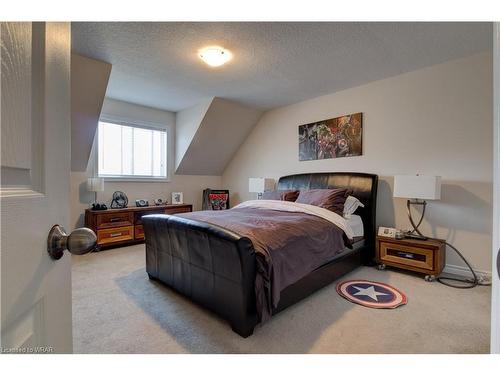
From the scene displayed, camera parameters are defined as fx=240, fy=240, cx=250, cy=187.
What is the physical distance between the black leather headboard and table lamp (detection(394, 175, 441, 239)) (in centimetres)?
42

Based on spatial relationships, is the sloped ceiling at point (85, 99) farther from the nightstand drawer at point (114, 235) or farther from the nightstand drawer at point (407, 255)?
the nightstand drawer at point (407, 255)

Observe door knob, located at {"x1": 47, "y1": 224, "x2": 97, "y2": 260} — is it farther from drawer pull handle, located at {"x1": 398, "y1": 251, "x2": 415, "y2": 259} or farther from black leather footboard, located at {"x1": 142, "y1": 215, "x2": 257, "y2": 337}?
drawer pull handle, located at {"x1": 398, "y1": 251, "x2": 415, "y2": 259}

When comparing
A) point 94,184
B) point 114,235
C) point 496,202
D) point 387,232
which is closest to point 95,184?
point 94,184

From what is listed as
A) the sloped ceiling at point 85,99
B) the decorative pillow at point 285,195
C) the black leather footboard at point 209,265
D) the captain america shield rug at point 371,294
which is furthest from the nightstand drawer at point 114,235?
the captain america shield rug at point 371,294

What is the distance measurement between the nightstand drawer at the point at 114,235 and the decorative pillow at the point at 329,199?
9.34 feet

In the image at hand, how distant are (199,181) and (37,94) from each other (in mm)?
5002

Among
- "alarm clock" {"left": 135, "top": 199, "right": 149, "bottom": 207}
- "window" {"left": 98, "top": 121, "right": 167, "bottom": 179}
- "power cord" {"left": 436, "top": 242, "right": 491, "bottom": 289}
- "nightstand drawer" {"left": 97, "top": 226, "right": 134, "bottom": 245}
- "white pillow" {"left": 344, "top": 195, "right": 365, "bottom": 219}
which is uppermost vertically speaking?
"window" {"left": 98, "top": 121, "right": 167, "bottom": 179}

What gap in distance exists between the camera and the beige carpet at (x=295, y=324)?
5.10 feet

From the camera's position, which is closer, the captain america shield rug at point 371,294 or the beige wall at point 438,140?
the captain america shield rug at point 371,294

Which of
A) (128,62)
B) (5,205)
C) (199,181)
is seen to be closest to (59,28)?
(5,205)

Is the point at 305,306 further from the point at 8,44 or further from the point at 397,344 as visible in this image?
the point at 8,44

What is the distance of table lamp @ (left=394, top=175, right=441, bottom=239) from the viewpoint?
254 cm

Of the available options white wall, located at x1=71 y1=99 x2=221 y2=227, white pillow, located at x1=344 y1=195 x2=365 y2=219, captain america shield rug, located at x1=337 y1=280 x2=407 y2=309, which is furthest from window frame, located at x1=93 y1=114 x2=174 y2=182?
captain america shield rug, located at x1=337 y1=280 x2=407 y2=309

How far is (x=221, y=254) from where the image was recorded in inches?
68.7
